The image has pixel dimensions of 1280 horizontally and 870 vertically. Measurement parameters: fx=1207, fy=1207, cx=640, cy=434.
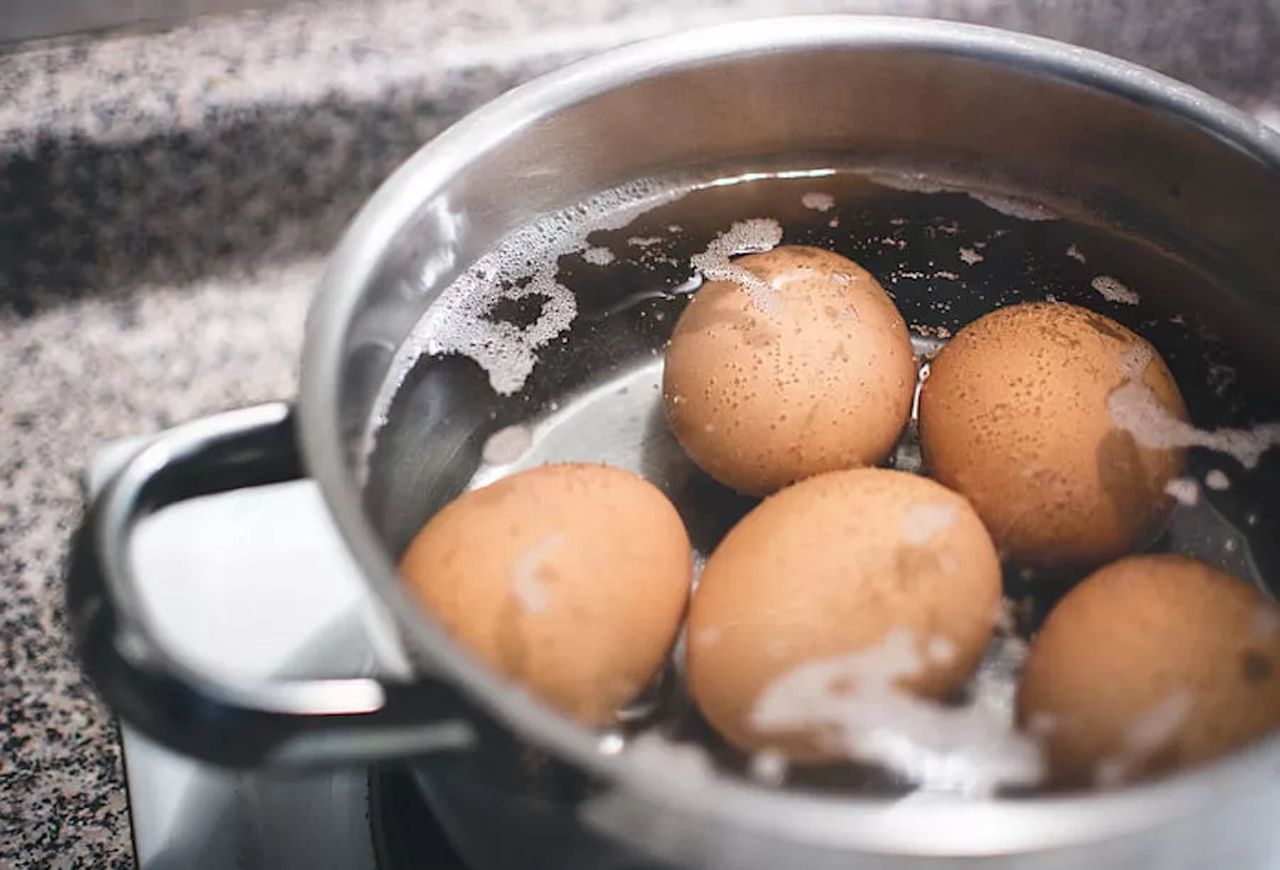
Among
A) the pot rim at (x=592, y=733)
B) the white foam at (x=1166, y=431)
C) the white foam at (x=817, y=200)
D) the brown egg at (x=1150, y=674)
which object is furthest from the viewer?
the white foam at (x=817, y=200)

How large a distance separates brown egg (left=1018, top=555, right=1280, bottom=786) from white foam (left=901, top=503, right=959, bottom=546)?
6cm

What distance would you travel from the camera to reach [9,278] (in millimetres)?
811

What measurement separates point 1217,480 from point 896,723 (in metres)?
0.22

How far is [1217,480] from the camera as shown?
1.87 feet

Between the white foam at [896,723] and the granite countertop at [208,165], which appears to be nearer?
the white foam at [896,723]

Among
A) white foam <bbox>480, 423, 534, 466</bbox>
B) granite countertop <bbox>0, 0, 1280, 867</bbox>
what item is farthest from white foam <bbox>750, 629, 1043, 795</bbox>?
granite countertop <bbox>0, 0, 1280, 867</bbox>

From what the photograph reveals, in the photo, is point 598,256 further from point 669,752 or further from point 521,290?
point 669,752

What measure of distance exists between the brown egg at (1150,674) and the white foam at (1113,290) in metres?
0.18

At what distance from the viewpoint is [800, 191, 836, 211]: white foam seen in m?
0.65

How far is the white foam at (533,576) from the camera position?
47 centimetres

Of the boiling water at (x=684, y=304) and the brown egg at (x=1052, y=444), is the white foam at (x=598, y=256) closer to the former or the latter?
the boiling water at (x=684, y=304)

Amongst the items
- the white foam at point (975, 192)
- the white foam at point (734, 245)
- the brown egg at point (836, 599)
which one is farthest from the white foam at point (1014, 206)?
the brown egg at point (836, 599)

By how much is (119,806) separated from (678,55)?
0.47 m

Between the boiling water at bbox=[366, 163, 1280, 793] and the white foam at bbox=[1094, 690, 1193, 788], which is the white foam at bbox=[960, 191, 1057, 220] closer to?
the boiling water at bbox=[366, 163, 1280, 793]
